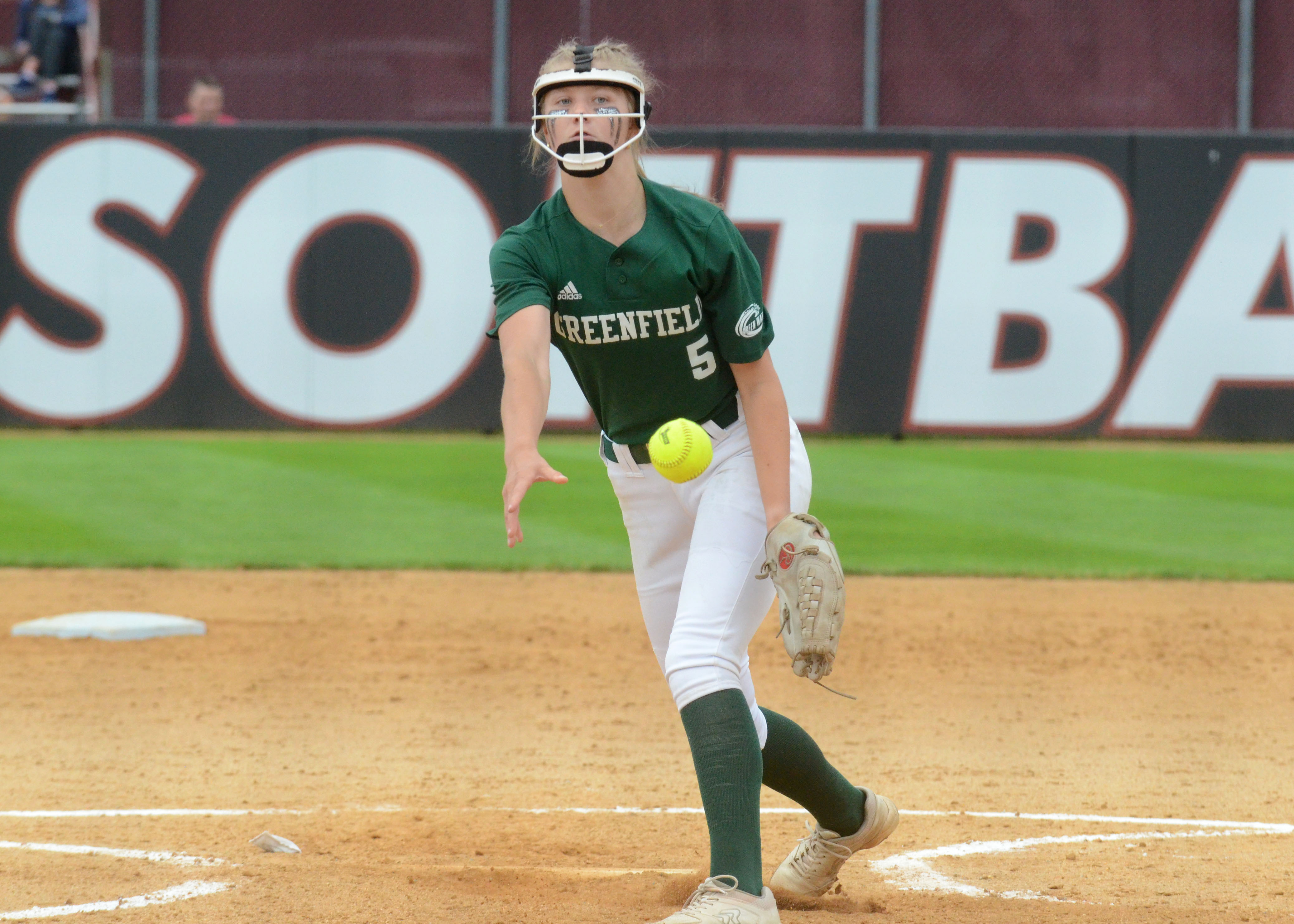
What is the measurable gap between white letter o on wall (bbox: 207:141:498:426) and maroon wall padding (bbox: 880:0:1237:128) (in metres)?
6.09

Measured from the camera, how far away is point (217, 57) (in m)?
18.1

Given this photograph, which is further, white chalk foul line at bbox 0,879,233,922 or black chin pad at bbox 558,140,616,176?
white chalk foul line at bbox 0,879,233,922

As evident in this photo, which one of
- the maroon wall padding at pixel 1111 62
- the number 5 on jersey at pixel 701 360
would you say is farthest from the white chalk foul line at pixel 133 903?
the maroon wall padding at pixel 1111 62

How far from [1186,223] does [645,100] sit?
1155cm

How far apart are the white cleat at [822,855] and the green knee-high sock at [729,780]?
0.55 metres

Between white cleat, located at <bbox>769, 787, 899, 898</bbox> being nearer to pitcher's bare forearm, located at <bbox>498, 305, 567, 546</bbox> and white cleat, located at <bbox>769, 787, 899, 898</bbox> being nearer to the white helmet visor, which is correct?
pitcher's bare forearm, located at <bbox>498, 305, 567, 546</bbox>

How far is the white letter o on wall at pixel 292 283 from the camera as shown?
46.8 feet

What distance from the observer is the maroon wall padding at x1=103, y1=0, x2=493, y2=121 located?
18.0 m

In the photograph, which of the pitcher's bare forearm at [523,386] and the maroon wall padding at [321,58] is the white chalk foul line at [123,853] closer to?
the pitcher's bare forearm at [523,386]

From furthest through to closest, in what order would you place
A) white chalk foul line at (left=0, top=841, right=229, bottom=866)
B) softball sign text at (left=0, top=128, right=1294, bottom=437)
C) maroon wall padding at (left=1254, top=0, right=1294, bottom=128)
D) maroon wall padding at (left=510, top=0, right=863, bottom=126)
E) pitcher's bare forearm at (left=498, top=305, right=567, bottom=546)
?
1. maroon wall padding at (left=510, top=0, right=863, bottom=126)
2. maroon wall padding at (left=1254, top=0, right=1294, bottom=128)
3. softball sign text at (left=0, top=128, right=1294, bottom=437)
4. white chalk foul line at (left=0, top=841, right=229, bottom=866)
5. pitcher's bare forearm at (left=498, top=305, right=567, bottom=546)

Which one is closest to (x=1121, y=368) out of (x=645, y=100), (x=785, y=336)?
(x=785, y=336)

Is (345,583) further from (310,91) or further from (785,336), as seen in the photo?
(310,91)

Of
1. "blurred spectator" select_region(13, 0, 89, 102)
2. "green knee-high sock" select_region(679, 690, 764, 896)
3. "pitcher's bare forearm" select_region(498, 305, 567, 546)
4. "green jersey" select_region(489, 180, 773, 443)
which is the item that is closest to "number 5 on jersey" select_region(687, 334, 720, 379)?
"green jersey" select_region(489, 180, 773, 443)

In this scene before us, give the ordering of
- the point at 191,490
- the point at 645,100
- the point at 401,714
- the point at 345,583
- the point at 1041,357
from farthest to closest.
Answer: the point at 1041,357
the point at 191,490
the point at 345,583
the point at 401,714
the point at 645,100
